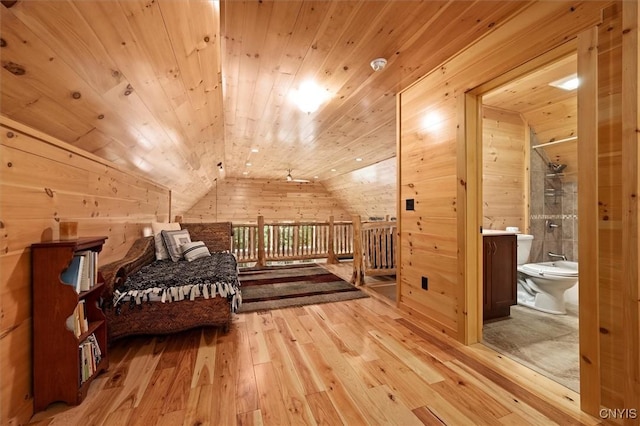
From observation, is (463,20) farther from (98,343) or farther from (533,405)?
(98,343)

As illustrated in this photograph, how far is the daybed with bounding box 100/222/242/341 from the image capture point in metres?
1.87

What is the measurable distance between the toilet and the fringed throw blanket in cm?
302

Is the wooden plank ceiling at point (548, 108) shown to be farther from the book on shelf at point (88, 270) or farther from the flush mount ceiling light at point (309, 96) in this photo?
the book on shelf at point (88, 270)

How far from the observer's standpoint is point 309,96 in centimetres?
245

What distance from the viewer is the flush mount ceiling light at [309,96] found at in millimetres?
2297

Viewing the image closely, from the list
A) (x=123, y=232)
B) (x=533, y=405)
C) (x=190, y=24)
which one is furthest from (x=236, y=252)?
(x=533, y=405)

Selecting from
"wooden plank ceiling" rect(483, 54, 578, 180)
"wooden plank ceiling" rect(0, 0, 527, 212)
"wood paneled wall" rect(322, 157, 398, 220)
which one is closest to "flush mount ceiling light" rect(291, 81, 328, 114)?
"wooden plank ceiling" rect(0, 0, 527, 212)

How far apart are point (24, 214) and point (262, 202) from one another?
6138 mm

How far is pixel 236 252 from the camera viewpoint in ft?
16.5

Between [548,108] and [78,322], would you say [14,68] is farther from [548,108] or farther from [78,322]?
[548,108]

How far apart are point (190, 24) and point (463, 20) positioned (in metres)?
1.68

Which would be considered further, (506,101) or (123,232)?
(506,101)

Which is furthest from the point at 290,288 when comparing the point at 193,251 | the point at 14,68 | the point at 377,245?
the point at 14,68

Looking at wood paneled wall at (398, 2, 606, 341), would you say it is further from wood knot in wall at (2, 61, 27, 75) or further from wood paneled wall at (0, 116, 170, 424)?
wood paneled wall at (0, 116, 170, 424)
